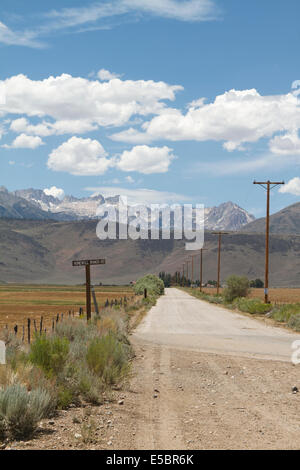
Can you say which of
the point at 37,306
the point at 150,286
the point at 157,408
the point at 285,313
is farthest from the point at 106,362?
the point at 150,286

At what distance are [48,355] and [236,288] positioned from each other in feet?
157

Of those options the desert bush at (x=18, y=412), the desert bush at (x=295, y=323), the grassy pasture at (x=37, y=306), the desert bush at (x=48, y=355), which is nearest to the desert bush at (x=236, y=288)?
the grassy pasture at (x=37, y=306)

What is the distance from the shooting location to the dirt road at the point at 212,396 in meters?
8.57

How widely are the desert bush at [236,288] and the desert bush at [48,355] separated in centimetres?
4742

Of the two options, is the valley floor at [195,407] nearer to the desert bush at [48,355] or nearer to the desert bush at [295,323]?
the desert bush at [48,355]

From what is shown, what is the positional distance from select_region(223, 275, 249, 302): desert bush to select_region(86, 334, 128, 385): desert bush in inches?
Result: 1793

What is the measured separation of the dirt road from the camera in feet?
28.1

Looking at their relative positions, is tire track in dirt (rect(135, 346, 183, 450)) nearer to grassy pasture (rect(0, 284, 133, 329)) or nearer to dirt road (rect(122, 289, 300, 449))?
dirt road (rect(122, 289, 300, 449))

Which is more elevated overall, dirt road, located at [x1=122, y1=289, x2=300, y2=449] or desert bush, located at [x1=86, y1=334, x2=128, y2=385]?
desert bush, located at [x1=86, y1=334, x2=128, y2=385]

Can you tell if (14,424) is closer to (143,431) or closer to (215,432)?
(143,431)

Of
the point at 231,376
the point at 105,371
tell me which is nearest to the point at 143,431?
the point at 105,371

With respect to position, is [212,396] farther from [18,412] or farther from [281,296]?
[281,296]

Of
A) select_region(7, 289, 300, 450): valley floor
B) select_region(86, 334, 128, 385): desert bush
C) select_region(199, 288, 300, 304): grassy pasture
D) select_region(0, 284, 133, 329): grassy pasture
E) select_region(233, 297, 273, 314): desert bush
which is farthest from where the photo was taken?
select_region(199, 288, 300, 304): grassy pasture

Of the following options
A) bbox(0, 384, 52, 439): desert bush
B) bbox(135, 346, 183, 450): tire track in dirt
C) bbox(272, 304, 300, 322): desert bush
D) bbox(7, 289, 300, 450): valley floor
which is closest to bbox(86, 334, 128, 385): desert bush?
bbox(7, 289, 300, 450): valley floor
